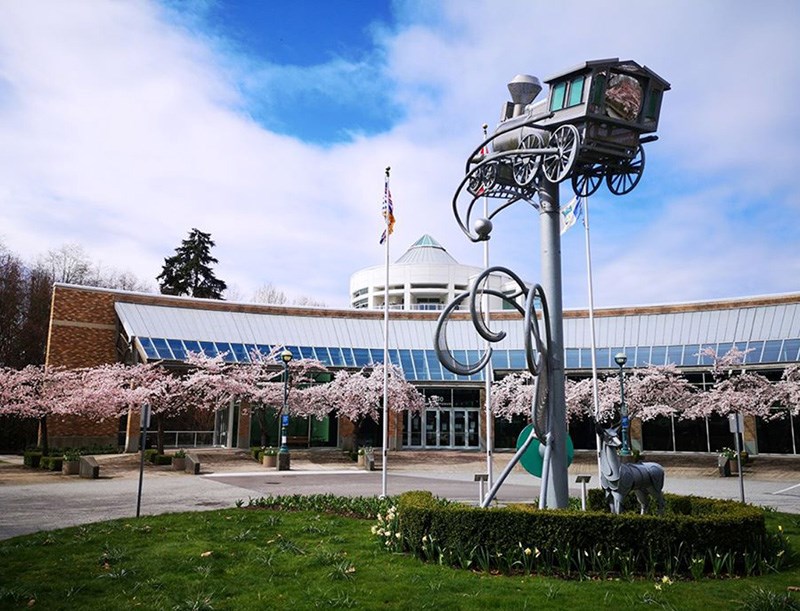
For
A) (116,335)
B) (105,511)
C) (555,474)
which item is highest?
(116,335)

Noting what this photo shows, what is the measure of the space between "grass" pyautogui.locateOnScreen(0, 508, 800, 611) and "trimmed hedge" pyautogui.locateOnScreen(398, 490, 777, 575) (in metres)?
0.44

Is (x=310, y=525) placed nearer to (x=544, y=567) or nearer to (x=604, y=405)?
(x=544, y=567)

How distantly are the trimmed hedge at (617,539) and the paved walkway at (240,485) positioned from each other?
8.56 meters

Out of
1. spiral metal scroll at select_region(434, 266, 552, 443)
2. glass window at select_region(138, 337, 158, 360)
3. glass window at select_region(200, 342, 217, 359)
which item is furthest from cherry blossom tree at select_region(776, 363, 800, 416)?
glass window at select_region(138, 337, 158, 360)

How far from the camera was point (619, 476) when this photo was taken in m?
10.4

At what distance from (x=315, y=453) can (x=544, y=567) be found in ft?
95.7

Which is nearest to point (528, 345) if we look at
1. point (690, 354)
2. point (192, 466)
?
point (192, 466)

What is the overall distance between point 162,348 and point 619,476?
97.4 ft

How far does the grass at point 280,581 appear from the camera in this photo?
752cm

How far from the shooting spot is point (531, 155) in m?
12.5

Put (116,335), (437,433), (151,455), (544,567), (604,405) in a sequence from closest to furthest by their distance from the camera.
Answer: (544,567) → (151,455) → (604,405) → (116,335) → (437,433)

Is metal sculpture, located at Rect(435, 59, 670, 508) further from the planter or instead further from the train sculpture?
the planter

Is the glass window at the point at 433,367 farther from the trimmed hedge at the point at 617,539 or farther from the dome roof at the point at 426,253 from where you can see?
the trimmed hedge at the point at 617,539

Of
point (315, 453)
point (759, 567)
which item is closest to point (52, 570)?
point (759, 567)
